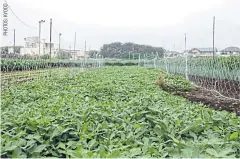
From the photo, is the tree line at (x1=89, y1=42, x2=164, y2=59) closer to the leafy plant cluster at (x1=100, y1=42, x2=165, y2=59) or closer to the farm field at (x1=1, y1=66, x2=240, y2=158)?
the leafy plant cluster at (x1=100, y1=42, x2=165, y2=59)

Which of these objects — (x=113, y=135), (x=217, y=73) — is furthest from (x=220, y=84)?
(x=113, y=135)

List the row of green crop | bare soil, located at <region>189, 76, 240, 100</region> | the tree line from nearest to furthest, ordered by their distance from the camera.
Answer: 1. bare soil, located at <region>189, 76, 240, 100</region>
2. the row of green crop
3. the tree line

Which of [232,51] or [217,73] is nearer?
[217,73]

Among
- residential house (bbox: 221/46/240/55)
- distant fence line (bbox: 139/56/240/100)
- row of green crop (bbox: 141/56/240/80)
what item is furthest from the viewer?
residential house (bbox: 221/46/240/55)

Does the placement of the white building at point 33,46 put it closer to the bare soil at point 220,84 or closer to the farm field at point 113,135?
the bare soil at point 220,84

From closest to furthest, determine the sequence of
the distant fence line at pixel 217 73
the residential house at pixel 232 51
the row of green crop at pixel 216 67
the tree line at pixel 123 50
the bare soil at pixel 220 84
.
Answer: the bare soil at pixel 220 84 < the distant fence line at pixel 217 73 < the row of green crop at pixel 216 67 < the residential house at pixel 232 51 < the tree line at pixel 123 50

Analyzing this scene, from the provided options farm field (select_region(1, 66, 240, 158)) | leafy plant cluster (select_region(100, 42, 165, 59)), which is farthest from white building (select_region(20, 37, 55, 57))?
leafy plant cluster (select_region(100, 42, 165, 59))

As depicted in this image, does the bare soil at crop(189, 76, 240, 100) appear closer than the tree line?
Yes

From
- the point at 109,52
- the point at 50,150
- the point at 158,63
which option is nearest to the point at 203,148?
the point at 50,150

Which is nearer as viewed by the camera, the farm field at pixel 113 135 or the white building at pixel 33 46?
the farm field at pixel 113 135

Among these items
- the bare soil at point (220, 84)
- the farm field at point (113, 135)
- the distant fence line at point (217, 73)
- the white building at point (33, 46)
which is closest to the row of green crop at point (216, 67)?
the distant fence line at point (217, 73)

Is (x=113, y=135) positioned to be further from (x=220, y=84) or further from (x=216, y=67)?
(x=216, y=67)

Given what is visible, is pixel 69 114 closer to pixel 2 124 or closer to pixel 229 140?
pixel 2 124

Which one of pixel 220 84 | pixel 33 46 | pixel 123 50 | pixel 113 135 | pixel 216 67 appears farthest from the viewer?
pixel 123 50
